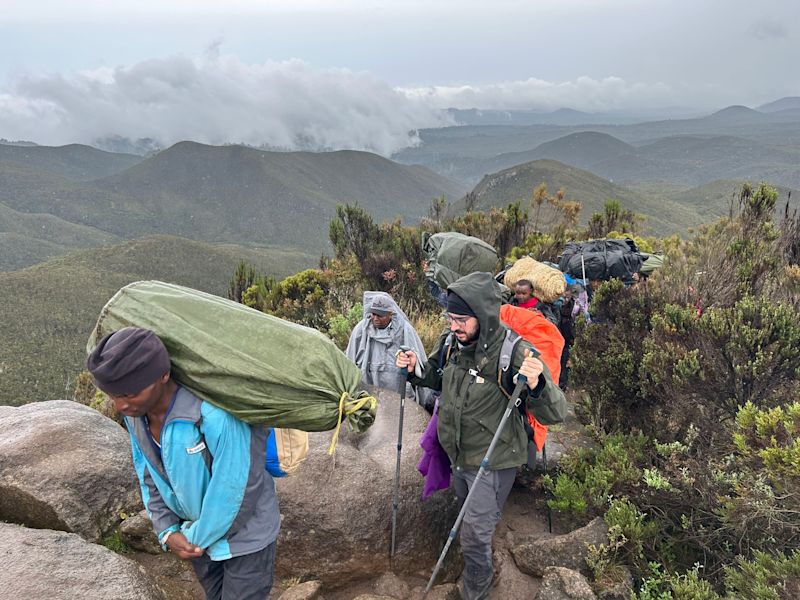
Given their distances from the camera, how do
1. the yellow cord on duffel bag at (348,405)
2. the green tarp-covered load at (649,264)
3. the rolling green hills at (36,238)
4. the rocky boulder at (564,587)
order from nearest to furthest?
the yellow cord on duffel bag at (348,405)
the rocky boulder at (564,587)
the green tarp-covered load at (649,264)
the rolling green hills at (36,238)

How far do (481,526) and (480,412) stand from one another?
697mm

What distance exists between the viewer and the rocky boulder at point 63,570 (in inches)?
98.3

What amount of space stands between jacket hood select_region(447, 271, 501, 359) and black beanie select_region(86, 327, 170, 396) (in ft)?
5.09

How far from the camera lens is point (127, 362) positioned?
5.66 ft

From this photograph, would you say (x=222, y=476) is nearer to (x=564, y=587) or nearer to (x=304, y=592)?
(x=304, y=592)

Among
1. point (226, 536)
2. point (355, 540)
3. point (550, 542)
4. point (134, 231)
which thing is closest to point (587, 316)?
point (550, 542)

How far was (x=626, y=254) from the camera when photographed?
5945 mm

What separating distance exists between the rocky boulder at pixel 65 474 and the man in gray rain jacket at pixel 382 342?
2212 millimetres

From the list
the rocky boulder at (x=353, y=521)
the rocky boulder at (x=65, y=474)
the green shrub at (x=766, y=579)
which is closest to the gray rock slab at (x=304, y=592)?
the rocky boulder at (x=353, y=521)

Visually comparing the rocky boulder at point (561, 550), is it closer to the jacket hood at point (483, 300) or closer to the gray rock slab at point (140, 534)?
the jacket hood at point (483, 300)

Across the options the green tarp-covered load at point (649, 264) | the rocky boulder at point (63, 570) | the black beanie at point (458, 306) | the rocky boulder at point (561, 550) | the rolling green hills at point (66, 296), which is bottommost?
the rolling green hills at point (66, 296)

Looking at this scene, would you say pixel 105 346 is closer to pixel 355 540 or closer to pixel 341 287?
pixel 355 540

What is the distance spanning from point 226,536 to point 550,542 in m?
2.29

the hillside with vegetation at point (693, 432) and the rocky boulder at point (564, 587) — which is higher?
the hillside with vegetation at point (693, 432)
